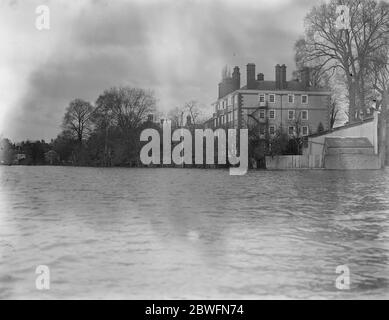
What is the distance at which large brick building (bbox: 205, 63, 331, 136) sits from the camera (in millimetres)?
57781

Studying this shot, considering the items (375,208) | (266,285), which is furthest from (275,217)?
(266,285)

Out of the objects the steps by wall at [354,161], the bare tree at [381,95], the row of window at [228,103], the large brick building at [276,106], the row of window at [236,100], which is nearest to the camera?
the row of window at [236,100]

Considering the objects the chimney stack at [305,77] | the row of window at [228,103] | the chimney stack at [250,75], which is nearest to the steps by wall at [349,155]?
the chimney stack at [305,77]

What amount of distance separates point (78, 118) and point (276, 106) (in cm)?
3164

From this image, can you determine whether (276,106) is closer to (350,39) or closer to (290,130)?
(290,130)

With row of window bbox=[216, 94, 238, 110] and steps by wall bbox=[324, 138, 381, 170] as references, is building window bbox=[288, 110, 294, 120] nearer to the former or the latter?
steps by wall bbox=[324, 138, 381, 170]

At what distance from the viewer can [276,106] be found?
68.5 meters

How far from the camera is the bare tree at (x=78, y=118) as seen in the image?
39.7 metres

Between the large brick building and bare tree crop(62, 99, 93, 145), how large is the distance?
12365mm

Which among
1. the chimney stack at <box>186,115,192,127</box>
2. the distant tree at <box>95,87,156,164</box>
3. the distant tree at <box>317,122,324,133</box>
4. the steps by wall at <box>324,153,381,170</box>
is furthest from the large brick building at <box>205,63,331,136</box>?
the distant tree at <box>95,87,156,164</box>

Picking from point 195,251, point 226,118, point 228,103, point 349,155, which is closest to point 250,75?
point 226,118

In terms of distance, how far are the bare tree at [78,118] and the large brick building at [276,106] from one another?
12.4 metres

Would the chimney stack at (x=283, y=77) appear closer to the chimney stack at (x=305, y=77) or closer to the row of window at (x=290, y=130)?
the row of window at (x=290, y=130)

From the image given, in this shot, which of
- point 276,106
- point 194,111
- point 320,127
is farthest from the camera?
point 276,106
